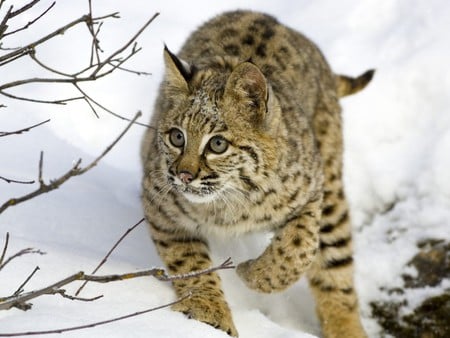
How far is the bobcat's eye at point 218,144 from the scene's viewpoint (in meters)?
4.09

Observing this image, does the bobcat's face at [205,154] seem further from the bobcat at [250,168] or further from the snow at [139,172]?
the snow at [139,172]

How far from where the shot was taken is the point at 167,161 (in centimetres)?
427

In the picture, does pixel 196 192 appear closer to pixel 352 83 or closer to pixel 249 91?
pixel 249 91

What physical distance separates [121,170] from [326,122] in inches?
80.6

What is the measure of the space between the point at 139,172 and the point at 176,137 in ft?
9.08

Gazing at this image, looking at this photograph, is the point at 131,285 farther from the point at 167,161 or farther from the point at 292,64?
the point at 292,64

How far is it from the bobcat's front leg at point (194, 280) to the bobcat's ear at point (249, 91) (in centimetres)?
84

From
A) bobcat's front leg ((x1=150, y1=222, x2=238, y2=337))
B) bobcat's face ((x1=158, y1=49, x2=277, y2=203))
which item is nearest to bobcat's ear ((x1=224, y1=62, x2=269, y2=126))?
bobcat's face ((x1=158, y1=49, x2=277, y2=203))

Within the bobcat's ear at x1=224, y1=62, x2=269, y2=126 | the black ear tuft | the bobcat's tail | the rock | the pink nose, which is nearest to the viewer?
the pink nose

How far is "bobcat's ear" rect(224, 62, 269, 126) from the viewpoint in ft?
13.4

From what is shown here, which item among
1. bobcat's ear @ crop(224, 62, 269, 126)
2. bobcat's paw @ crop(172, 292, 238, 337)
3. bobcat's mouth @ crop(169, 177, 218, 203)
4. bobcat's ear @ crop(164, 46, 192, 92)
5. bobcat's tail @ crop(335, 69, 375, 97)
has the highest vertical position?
bobcat's tail @ crop(335, 69, 375, 97)

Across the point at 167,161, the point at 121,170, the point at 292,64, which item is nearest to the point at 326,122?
the point at 292,64

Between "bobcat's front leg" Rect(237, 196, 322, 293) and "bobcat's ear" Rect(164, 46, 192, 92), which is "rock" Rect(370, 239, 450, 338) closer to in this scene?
"bobcat's front leg" Rect(237, 196, 322, 293)

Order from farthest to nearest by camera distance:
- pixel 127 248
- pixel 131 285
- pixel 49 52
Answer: pixel 49 52, pixel 127 248, pixel 131 285
